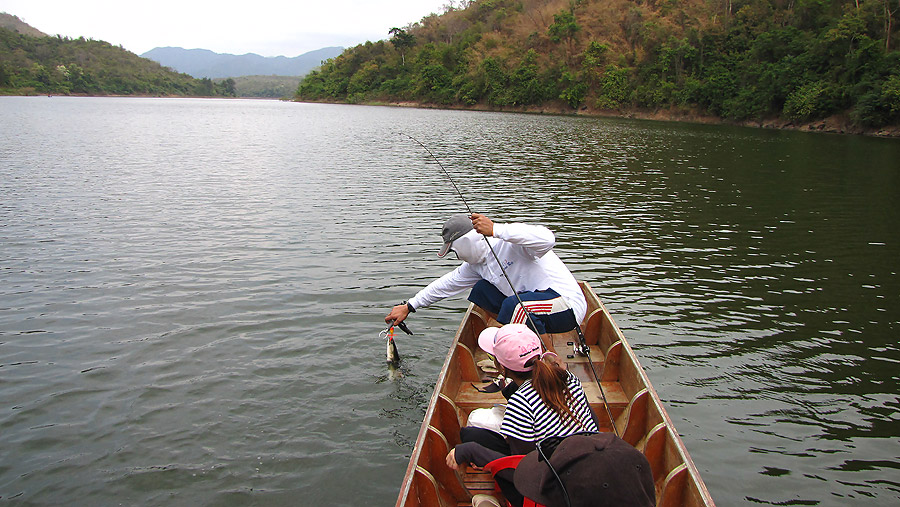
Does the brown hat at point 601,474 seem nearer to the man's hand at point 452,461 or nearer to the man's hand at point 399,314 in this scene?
the man's hand at point 452,461

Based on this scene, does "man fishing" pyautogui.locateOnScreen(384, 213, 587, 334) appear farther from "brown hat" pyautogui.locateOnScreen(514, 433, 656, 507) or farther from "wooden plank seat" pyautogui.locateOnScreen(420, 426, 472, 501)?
"brown hat" pyautogui.locateOnScreen(514, 433, 656, 507)

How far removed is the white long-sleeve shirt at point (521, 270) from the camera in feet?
17.2

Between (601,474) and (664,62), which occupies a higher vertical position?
(664,62)

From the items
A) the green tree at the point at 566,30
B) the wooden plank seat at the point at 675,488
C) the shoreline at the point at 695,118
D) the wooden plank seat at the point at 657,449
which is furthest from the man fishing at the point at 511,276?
the green tree at the point at 566,30

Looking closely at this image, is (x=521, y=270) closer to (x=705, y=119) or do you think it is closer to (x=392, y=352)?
(x=392, y=352)

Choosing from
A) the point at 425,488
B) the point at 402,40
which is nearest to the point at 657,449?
the point at 425,488

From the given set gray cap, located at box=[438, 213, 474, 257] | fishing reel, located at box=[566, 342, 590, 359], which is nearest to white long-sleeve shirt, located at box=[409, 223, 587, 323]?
gray cap, located at box=[438, 213, 474, 257]

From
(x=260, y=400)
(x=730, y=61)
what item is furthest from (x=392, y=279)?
(x=730, y=61)

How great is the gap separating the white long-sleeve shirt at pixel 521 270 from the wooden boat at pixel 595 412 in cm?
54

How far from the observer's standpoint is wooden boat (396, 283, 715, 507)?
362 cm

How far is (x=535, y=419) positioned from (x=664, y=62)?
2624 inches

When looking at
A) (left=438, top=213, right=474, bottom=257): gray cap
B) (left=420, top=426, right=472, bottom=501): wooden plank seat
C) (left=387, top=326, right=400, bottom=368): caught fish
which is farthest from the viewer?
(left=387, top=326, right=400, bottom=368): caught fish

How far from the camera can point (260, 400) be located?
6402 mm

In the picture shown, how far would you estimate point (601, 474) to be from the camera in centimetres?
228
